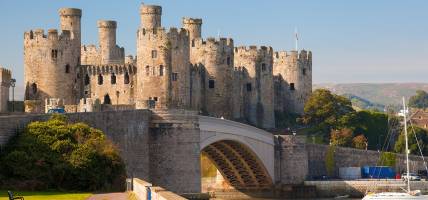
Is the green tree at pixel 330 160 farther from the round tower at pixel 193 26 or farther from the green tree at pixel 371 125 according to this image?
the round tower at pixel 193 26

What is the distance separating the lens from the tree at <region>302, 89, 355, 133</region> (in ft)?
360

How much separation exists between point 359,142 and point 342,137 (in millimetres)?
1713

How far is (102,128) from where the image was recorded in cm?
5897

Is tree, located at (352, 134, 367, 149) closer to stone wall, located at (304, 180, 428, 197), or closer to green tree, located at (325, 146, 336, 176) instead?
green tree, located at (325, 146, 336, 176)

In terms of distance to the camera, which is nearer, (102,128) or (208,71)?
(102,128)

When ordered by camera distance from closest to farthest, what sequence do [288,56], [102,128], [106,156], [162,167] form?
[106,156]
[102,128]
[162,167]
[288,56]

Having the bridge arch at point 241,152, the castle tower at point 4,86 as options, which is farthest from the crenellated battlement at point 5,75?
the bridge arch at point 241,152

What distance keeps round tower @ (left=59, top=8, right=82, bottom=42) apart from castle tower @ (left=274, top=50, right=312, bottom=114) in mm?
26724

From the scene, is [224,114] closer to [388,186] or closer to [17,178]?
[388,186]

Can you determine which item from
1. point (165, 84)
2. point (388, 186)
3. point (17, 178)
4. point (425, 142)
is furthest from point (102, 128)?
point (425, 142)

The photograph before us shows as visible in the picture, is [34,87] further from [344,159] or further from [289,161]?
[344,159]

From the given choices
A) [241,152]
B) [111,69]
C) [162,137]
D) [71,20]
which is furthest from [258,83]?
[162,137]

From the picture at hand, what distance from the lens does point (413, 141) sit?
11519 cm

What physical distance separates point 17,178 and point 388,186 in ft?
153
